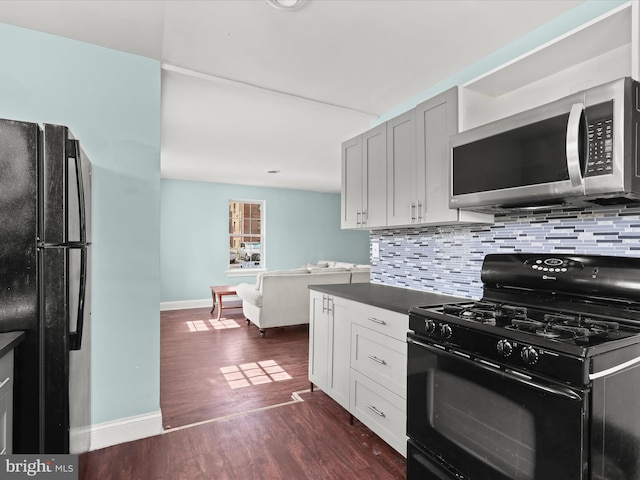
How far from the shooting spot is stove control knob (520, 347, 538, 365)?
1213 millimetres

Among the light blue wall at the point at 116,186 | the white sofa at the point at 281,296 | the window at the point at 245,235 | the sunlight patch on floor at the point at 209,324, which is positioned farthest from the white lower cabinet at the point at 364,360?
the window at the point at 245,235

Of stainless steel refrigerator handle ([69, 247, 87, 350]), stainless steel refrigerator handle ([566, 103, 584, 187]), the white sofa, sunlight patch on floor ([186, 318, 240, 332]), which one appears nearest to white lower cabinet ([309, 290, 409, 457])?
stainless steel refrigerator handle ([566, 103, 584, 187])

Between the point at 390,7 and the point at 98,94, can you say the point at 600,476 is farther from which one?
the point at 98,94

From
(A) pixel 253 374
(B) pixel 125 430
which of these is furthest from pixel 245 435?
(A) pixel 253 374

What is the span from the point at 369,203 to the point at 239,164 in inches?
126

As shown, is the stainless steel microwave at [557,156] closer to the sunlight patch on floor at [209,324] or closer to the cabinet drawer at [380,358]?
the cabinet drawer at [380,358]

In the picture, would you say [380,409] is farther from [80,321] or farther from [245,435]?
[80,321]

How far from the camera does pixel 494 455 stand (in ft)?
4.38

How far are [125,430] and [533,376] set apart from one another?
7.61ft

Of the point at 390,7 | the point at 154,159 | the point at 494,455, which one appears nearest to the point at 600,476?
the point at 494,455

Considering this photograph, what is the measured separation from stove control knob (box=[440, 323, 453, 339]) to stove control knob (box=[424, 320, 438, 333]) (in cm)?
4

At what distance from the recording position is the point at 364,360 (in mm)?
2268

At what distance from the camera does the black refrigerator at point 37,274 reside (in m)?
1.36

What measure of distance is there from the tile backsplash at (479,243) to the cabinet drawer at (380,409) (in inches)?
31.3
